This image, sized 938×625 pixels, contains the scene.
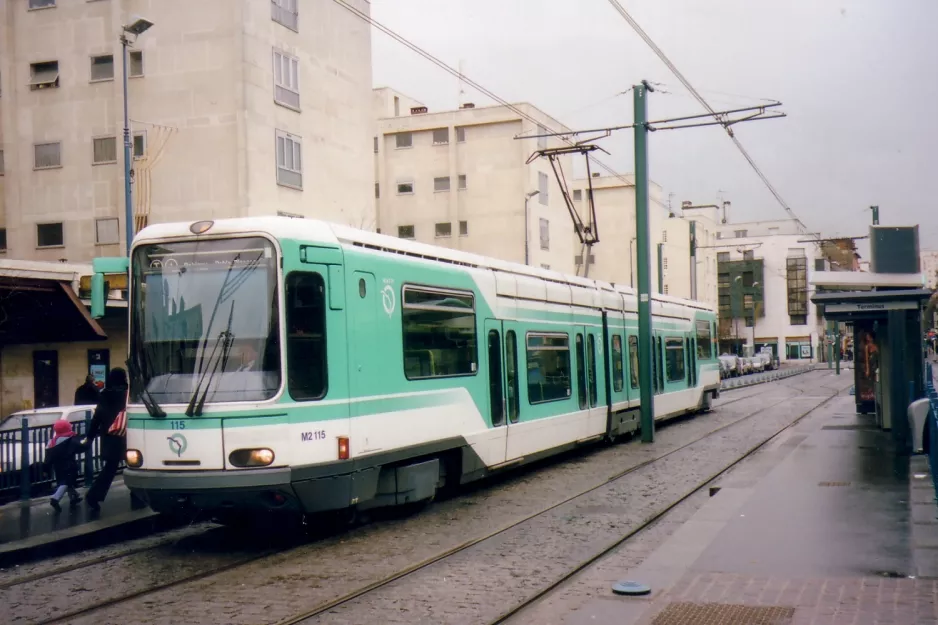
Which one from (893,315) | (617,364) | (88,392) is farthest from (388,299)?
(893,315)

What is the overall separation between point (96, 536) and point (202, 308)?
3050mm

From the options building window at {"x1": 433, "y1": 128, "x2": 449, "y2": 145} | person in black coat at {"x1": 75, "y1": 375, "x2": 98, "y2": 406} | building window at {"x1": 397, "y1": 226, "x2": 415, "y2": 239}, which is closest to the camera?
person in black coat at {"x1": 75, "y1": 375, "x2": 98, "y2": 406}

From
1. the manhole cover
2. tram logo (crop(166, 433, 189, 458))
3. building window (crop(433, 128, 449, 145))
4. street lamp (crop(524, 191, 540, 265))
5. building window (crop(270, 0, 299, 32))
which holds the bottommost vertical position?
the manhole cover

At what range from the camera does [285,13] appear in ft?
106

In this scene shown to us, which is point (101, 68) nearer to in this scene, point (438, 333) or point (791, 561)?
point (438, 333)

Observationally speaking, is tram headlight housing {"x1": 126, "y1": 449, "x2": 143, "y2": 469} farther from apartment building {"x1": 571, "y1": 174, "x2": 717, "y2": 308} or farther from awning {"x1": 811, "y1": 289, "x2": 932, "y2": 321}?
apartment building {"x1": 571, "y1": 174, "x2": 717, "y2": 308}

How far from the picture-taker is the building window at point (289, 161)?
3189cm

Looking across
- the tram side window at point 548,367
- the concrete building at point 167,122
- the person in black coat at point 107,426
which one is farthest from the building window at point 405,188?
Answer: the person in black coat at point 107,426

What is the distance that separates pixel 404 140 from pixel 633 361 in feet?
121

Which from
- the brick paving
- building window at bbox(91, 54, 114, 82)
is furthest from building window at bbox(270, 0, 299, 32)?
the brick paving

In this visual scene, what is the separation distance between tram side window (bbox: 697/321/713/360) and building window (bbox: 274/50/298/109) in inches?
573

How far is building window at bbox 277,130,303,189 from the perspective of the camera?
1256 inches

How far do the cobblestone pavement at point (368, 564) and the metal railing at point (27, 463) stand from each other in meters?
3.70

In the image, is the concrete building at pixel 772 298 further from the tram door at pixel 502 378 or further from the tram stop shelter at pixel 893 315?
the tram door at pixel 502 378
